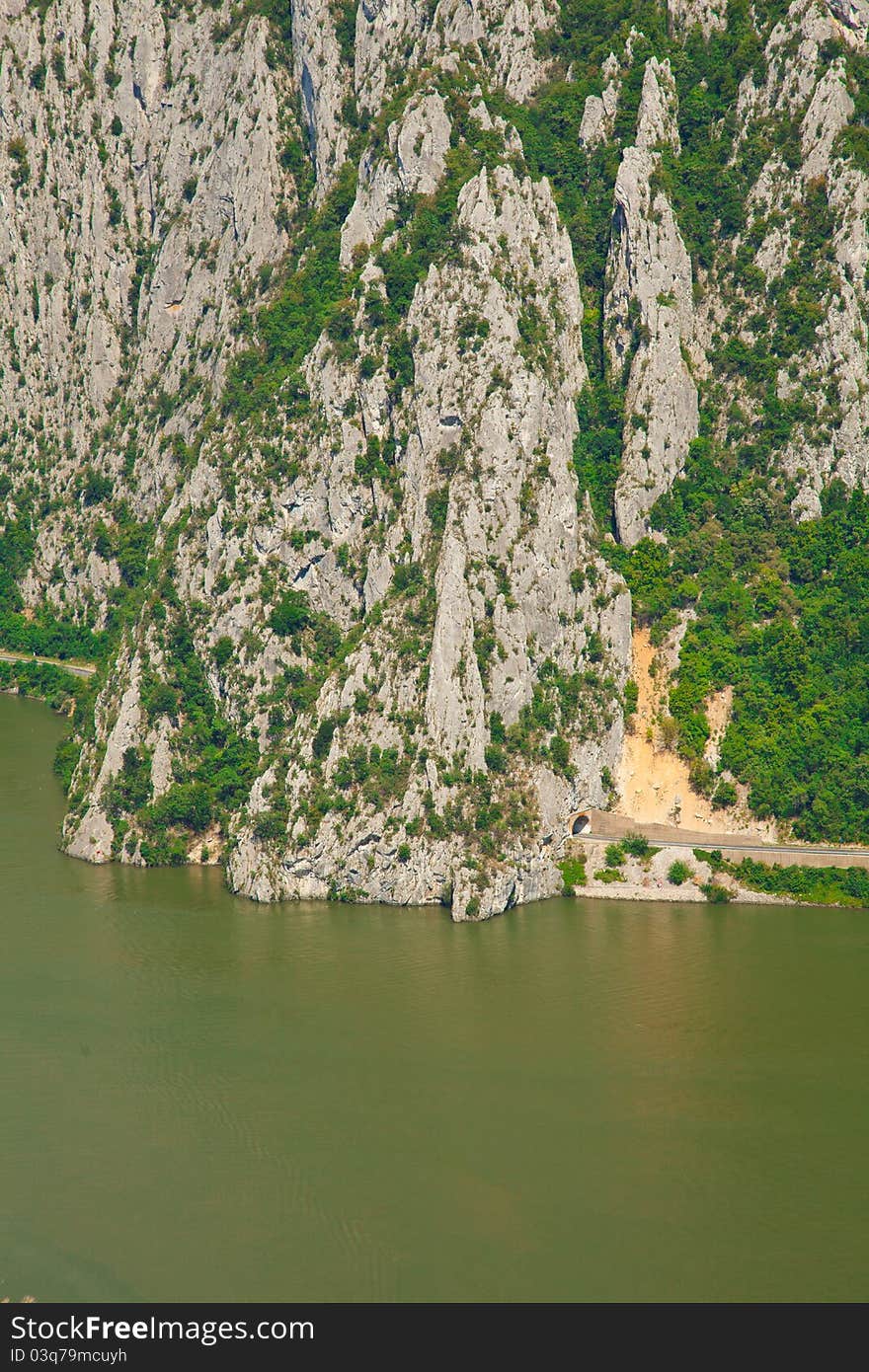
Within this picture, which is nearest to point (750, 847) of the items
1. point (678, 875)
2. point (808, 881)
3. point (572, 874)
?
point (808, 881)

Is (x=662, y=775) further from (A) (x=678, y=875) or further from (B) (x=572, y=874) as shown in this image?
(B) (x=572, y=874)

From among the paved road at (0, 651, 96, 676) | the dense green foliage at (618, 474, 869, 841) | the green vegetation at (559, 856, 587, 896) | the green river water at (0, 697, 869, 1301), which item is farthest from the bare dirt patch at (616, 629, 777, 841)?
the paved road at (0, 651, 96, 676)

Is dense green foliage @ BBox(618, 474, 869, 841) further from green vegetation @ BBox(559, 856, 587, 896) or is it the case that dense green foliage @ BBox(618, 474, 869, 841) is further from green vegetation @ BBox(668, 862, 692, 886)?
green vegetation @ BBox(559, 856, 587, 896)

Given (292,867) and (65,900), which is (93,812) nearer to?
A: (65,900)

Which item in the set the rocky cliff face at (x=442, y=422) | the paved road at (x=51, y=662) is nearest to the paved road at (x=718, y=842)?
the rocky cliff face at (x=442, y=422)

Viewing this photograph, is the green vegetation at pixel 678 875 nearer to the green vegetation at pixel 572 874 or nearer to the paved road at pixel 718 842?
the paved road at pixel 718 842

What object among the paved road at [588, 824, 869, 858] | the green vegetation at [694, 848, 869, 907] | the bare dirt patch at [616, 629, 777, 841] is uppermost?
the bare dirt patch at [616, 629, 777, 841]

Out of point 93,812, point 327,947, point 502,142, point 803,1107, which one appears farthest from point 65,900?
point 502,142

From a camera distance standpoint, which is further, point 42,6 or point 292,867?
point 42,6
